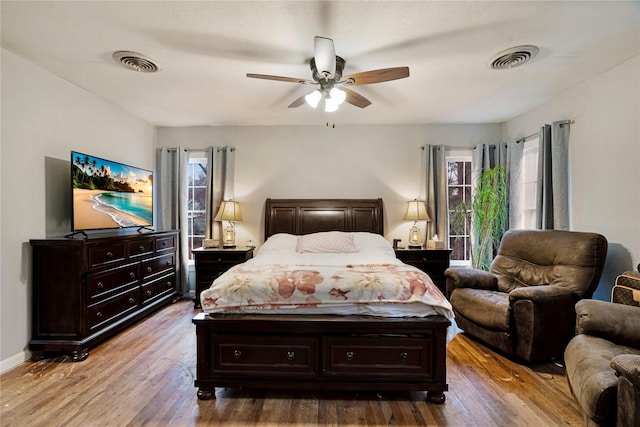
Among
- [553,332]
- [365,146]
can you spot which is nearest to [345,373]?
[553,332]

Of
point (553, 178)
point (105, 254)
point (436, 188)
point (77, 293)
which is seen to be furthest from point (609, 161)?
point (77, 293)

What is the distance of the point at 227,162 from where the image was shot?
15.1 feet

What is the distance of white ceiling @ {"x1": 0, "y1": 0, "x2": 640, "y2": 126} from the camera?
6.60 feet

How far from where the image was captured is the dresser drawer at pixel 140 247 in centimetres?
342

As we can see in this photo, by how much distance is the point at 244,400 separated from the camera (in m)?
2.14

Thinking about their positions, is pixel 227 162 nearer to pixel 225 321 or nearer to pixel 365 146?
pixel 365 146

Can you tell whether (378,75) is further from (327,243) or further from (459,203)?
(459,203)

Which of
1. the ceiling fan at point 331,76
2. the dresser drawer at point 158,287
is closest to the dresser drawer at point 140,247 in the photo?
the dresser drawer at point 158,287

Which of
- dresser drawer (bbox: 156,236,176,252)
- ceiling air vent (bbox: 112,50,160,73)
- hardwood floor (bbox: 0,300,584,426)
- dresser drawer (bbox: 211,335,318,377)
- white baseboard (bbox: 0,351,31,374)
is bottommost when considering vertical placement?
hardwood floor (bbox: 0,300,584,426)

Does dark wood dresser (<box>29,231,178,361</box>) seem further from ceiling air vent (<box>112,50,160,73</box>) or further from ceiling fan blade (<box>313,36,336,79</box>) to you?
ceiling fan blade (<box>313,36,336,79</box>)

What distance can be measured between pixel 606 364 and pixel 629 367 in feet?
1.17

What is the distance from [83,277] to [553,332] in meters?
4.12

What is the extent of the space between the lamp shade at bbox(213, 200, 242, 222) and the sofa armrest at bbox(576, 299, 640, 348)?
12.6ft

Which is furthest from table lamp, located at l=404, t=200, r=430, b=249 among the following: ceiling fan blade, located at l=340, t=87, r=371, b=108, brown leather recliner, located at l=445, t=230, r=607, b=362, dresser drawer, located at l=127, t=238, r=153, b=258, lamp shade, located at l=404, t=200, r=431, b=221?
dresser drawer, located at l=127, t=238, r=153, b=258
